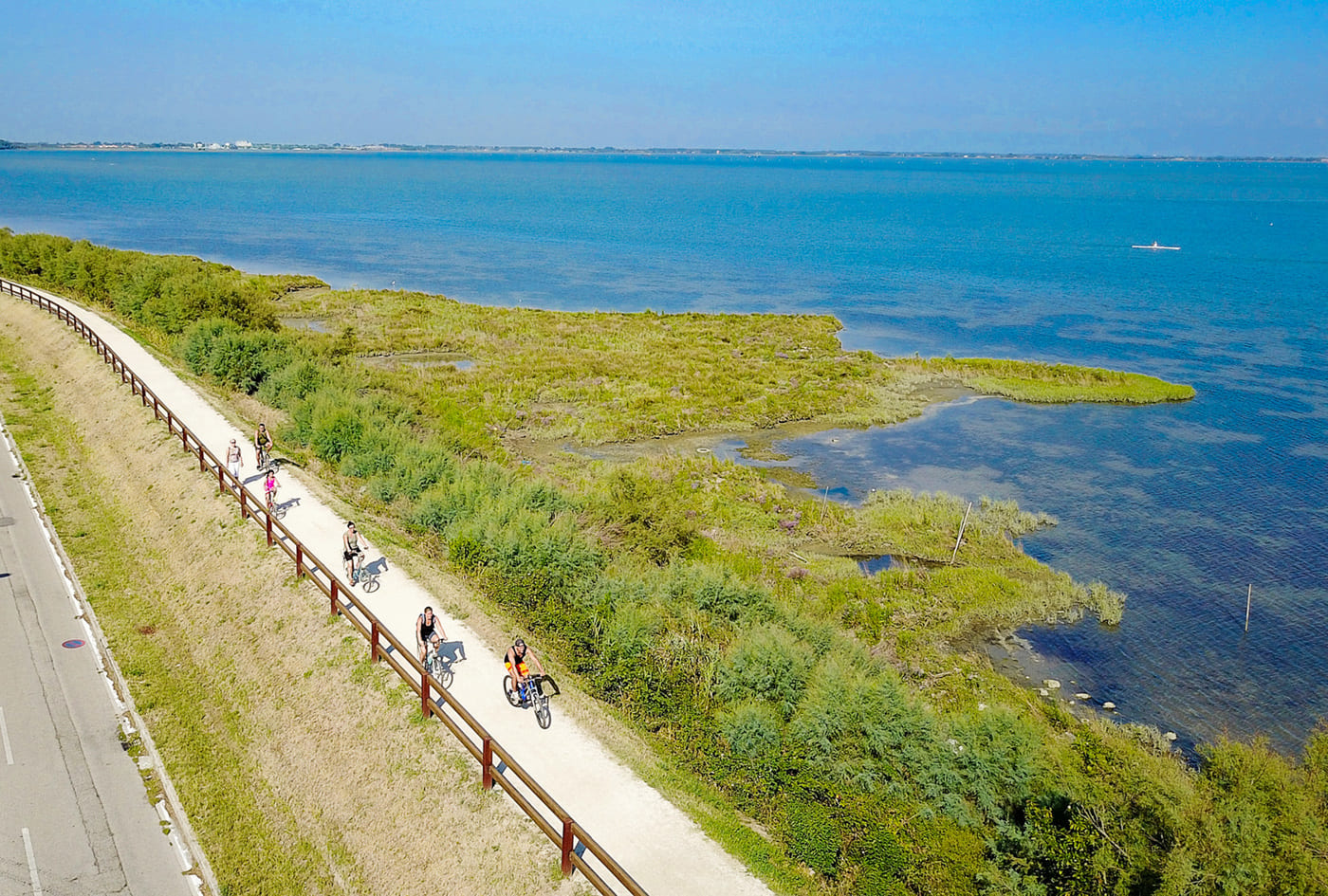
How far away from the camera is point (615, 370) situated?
1945 inches

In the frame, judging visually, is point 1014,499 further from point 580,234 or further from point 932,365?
point 580,234

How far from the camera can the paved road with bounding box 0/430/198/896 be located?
1314 cm

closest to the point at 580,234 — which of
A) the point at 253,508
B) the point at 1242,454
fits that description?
the point at 1242,454

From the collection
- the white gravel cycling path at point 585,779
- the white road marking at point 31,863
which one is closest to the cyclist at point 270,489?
the white gravel cycling path at point 585,779

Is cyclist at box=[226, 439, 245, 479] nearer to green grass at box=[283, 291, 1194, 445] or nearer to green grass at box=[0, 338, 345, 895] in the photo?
green grass at box=[0, 338, 345, 895]

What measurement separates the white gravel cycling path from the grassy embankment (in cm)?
77

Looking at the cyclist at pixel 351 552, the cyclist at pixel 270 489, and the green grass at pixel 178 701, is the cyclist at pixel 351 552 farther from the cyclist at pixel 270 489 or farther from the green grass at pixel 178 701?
the cyclist at pixel 270 489

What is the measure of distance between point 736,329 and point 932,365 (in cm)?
1424

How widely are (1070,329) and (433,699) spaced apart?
64.9 metres

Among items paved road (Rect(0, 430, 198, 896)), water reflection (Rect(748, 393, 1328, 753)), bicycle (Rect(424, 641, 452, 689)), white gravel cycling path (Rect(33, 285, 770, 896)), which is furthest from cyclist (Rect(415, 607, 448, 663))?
water reflection (Rect(748, 393, 1328, 753))

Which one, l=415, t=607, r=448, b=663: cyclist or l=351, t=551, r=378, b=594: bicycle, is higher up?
l=415, t=607, r=448, b=663: cyclist

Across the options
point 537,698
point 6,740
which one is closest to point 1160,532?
point 537,698

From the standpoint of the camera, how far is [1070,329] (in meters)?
69.2

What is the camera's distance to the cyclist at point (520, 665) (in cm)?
1552
